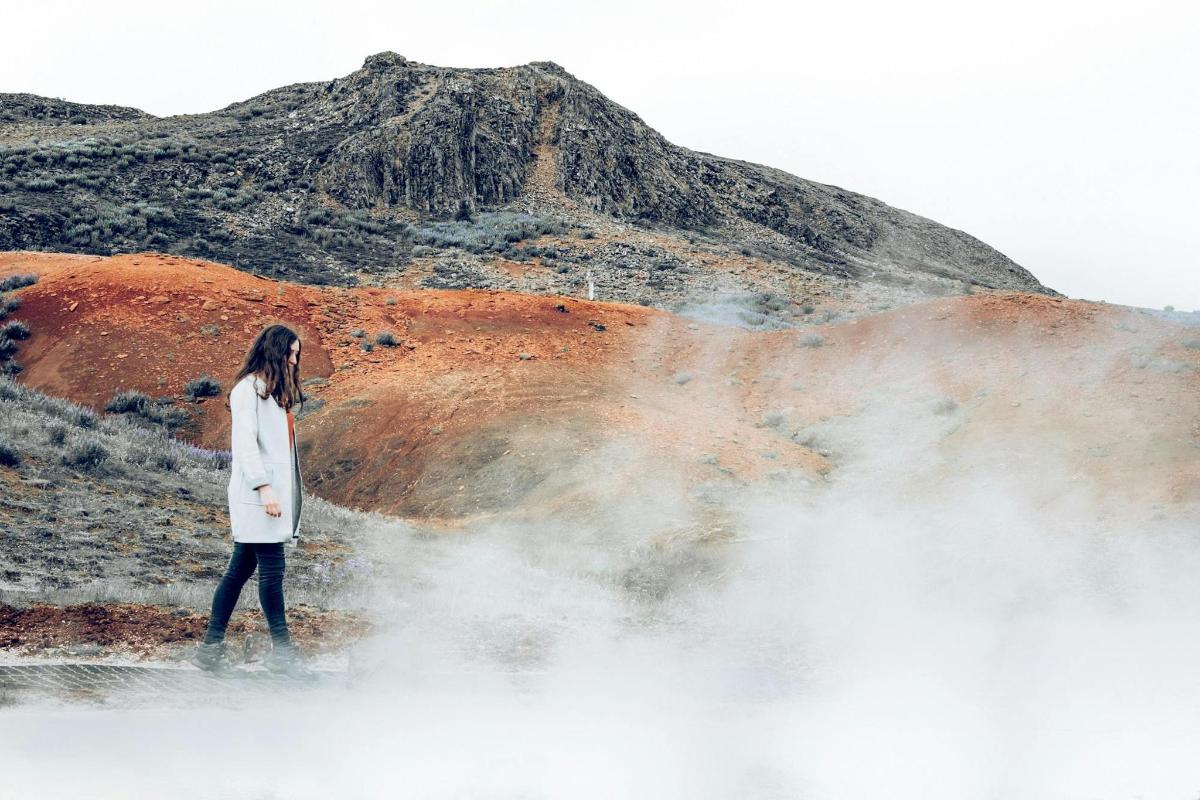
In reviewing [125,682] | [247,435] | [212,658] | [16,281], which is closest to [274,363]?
[247,435]

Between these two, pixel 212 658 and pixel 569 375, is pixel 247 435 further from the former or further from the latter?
pixel 569 375

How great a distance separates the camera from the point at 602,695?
5172 mm

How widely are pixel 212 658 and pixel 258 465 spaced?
0.92m

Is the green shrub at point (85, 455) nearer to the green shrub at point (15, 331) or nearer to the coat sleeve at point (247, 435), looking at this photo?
the coat sleeve at point (247, 435)

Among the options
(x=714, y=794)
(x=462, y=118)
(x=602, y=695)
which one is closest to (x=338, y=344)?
(x=602, y=695)

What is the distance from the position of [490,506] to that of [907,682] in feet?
26.3

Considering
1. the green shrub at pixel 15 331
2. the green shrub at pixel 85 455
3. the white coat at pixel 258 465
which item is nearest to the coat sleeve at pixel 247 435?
the white coat at pixel 258 465

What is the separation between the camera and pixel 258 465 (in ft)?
15.9

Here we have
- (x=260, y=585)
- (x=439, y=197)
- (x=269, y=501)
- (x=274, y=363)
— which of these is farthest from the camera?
(x=439, y=197)

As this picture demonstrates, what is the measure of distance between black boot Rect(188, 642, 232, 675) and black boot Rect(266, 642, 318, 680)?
0.20 m

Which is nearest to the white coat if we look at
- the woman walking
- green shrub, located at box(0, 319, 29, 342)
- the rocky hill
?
the woman walking

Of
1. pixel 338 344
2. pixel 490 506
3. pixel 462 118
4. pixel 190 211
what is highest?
pixel 462 118

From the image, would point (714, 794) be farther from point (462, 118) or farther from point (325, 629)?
point (462, 118)

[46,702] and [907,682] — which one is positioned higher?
[907,682]
